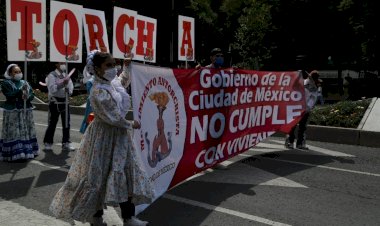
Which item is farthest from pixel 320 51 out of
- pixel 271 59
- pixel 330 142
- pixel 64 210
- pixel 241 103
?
pixel 64 210

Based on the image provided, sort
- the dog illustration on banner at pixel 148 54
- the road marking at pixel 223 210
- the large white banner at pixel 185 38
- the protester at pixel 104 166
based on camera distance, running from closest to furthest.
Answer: the protester at pixel 104 166, the road marking at pixel 223 210, the dog illustration on banner at pixel 148 54, the large white banner at pixel 185 38

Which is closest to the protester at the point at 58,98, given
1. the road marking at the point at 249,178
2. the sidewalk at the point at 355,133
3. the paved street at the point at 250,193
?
the paved street at the point at 250,193

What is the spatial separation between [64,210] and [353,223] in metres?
2.95

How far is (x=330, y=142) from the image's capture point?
11.0 metres

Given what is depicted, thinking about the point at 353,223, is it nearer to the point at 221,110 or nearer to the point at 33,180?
the point at 221,110

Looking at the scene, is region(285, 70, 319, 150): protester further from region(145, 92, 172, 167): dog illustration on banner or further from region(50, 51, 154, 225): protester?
region(50, 51, 154, 225): protester

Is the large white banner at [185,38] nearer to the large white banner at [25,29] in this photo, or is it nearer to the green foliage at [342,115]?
the green foliage at [342,115]

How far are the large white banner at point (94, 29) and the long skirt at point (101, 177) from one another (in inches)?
231

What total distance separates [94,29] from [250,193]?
5.70 meters

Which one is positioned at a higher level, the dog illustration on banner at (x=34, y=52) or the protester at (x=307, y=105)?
the dog illustration on banner at (x=34, y=52)

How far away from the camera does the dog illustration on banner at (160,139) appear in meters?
5.17

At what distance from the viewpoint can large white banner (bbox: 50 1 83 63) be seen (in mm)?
9281

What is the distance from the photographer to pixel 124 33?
11828 mm

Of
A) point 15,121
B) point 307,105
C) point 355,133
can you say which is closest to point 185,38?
point 307,105
